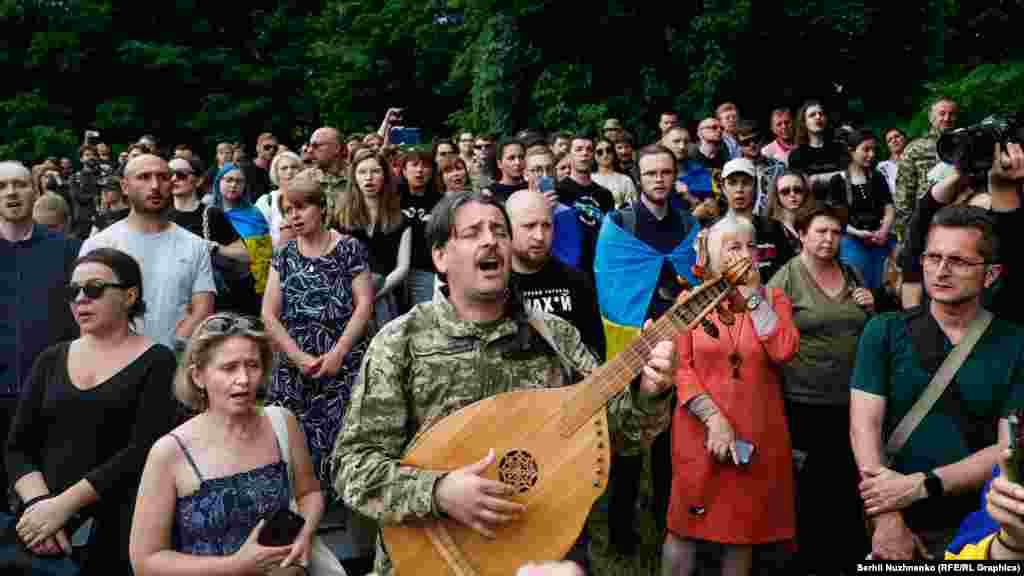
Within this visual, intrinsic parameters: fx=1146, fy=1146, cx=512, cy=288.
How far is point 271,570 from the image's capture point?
158 inches

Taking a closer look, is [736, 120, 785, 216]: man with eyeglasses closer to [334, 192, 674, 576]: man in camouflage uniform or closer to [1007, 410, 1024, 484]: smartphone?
[334, 192, 674, 576]: man in camouflage uniform

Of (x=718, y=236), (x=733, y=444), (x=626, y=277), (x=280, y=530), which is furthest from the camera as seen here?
(x=626, y=277)

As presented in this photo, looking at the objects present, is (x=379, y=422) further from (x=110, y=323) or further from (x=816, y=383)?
(x=816, y=383)

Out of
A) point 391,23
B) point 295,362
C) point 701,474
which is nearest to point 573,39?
point 391,23

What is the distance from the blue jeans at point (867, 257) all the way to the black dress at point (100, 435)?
19.8 ft

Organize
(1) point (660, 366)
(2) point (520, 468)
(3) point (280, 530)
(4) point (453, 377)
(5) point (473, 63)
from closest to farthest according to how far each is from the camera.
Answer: (1) point (660, 366) → (2) point (520, 468) → (4) point (453, 377) → (3) point (280, 530) → (5) point (473, 63)

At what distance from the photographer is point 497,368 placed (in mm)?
3916

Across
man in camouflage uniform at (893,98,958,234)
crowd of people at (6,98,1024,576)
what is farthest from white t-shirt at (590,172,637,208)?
man in camouflage uniform at (893,98,958,234)

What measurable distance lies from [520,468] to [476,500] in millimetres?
221

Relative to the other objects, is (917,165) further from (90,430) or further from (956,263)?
(90,430)

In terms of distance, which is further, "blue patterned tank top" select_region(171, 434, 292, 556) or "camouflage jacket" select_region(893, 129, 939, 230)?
"camouflage jacket" select_region(893, 129, 939, 230)

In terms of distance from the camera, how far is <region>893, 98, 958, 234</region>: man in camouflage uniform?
10422 mm

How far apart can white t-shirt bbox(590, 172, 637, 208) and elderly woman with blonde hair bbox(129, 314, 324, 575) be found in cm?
630

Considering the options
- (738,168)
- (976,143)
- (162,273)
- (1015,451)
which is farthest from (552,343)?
(738,168)
